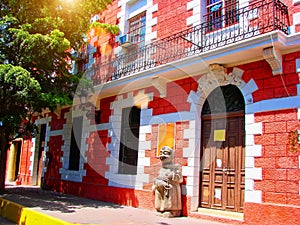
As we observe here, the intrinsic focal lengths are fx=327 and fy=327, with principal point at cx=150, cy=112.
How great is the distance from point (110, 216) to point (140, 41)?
6074 millimetres

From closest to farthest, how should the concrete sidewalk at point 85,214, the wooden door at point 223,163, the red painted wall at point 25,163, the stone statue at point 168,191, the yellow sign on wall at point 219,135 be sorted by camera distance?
the concrete sidewalk at point 85,214 < the wooden door at point 223,163 < the stone statue at point 168,191 < the yellow sign on wall at point 219,135 < the red painted wall at point 25,163

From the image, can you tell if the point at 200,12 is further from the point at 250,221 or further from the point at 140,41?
the point at 250,221

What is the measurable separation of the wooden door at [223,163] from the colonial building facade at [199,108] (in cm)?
3

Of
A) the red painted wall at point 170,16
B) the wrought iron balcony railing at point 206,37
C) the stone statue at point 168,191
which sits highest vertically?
the red painted wall at point 170,16

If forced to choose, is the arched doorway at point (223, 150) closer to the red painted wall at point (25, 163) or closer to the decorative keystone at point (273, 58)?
the decorative keystone at point (273, 58)

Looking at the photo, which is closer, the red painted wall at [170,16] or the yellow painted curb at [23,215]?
the yellow painted curb at [23,215]

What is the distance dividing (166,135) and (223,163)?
6.53 ft

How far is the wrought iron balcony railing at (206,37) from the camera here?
746 centimetres

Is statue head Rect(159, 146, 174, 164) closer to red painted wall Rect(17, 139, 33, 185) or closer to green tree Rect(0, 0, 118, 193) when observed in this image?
green tree Rect(0, 0, 118, 193)

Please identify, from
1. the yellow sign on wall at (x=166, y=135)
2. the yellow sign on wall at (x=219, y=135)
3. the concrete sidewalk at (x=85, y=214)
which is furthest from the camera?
the yellow sign on wall at (x=166, y=135)

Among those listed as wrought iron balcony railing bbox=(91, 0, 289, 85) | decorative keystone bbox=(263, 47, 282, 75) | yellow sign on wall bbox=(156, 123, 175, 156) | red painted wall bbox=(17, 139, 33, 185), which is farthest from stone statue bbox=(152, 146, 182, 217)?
red painted wall bbox=(17, 139, 33, 185)

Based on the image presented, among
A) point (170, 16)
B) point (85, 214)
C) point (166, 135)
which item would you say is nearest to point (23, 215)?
point (85, 214)

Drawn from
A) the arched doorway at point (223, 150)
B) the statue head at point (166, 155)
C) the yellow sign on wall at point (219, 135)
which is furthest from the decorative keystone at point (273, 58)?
the statue head at point (166, 155)

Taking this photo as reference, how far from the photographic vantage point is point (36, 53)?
384 inches
